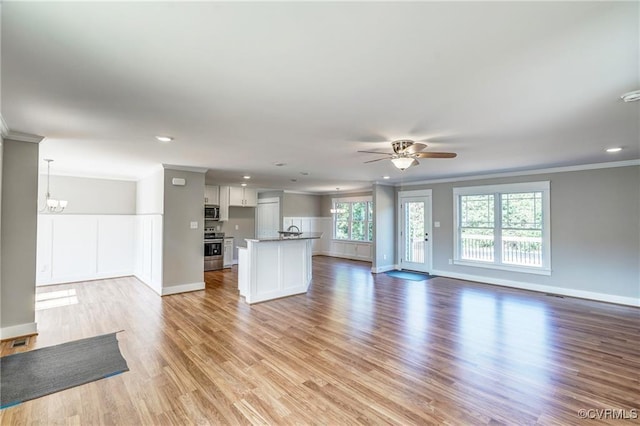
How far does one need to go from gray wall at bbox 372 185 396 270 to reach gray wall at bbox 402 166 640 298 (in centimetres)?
298

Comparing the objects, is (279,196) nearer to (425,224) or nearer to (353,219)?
(353,219)

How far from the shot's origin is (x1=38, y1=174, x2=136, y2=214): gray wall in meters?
6.27

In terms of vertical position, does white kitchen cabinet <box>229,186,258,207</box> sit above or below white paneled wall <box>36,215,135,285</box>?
above

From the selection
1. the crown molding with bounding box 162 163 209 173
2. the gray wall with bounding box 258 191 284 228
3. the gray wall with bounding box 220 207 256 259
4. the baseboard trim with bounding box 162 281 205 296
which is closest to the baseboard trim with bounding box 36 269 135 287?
the baseboard trim with bounding box 162 281 205 296

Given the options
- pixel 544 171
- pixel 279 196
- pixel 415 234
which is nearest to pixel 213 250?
pixel 279 196

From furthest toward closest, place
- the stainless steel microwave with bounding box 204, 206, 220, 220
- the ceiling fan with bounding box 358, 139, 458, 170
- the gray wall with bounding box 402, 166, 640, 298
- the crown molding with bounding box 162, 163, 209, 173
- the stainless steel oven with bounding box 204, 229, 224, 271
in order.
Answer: the stainless steel microwave with bounding box 204, 206, 220, 220, the stainless steel oven with bounding box 204, 229, 224, 271, the crown molding with bounding box 162, 163, 209, 173, the gray wall with bounding box 402, 166, 640, 298, the ceiling fan with bounding box 358, 139, 458, 170

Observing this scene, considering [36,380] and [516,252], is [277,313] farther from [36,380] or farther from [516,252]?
[516,252]

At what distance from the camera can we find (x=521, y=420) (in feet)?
7.11

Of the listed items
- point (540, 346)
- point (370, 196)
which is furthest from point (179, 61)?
point (370, 196)

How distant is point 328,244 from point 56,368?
28.9 feet

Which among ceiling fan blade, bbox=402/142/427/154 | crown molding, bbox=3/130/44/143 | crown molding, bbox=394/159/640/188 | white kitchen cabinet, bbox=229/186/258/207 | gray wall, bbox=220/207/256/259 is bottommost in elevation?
gray wall, bbox=220/207/256/259

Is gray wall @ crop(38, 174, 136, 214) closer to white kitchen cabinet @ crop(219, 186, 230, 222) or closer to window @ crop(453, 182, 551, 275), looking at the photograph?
white kitchen cabinet @ crop(219, 186, 230, 222)

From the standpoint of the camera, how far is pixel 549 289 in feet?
19.1

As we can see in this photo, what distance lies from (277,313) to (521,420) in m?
3.19
